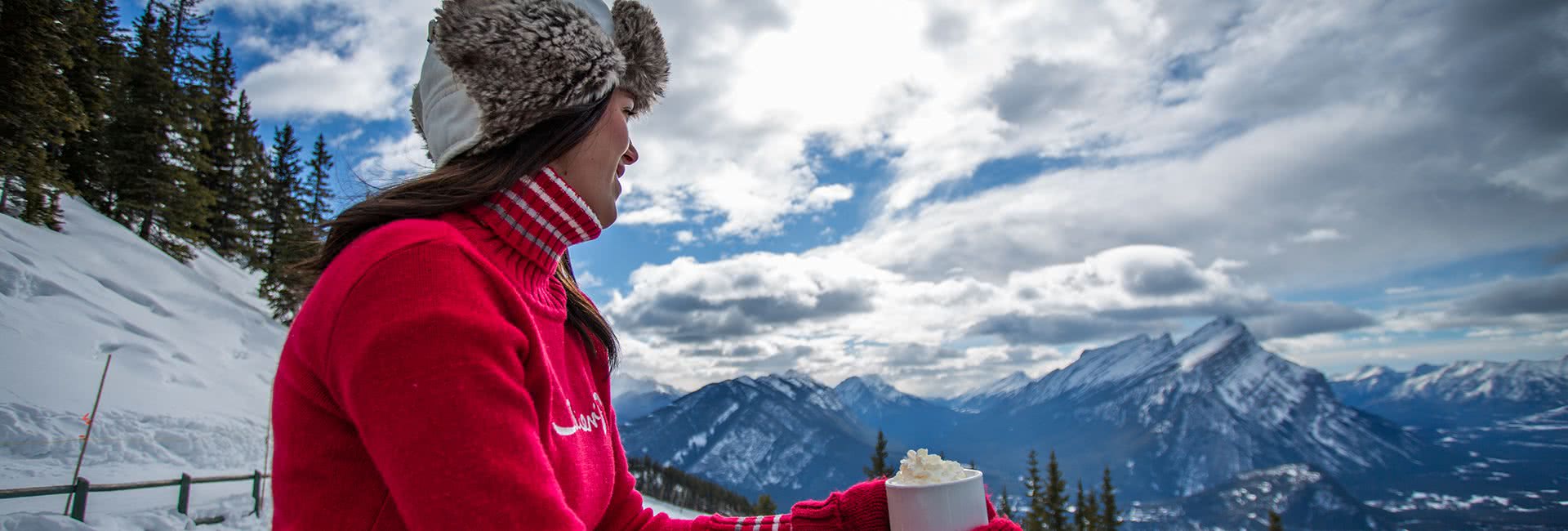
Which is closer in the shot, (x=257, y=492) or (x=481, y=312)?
(x=481, y=312)

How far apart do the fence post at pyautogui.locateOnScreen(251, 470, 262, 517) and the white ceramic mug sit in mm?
16557

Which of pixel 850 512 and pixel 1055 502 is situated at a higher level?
pixel 850 512

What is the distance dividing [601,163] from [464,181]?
33 centimetres

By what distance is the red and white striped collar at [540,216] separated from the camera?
1423 millimetres

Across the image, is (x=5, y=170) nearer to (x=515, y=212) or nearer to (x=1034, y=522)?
(x=515, y=212)

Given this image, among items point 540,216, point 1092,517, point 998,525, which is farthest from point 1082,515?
point 540,216

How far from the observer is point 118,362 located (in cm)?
1738

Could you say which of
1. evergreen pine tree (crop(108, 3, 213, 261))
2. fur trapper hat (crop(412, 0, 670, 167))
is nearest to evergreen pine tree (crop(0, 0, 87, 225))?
evergreen pine tree (crop(108, 3, 213, 261))

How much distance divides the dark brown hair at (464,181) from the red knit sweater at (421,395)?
0.05m

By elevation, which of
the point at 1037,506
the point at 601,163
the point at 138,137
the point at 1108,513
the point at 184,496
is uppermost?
the point at 138,137

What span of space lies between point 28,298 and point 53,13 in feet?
21.8

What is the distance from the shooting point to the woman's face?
1598 mm

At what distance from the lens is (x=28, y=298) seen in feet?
55.0

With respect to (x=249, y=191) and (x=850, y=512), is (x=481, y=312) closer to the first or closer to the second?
(x=850, y=512)
